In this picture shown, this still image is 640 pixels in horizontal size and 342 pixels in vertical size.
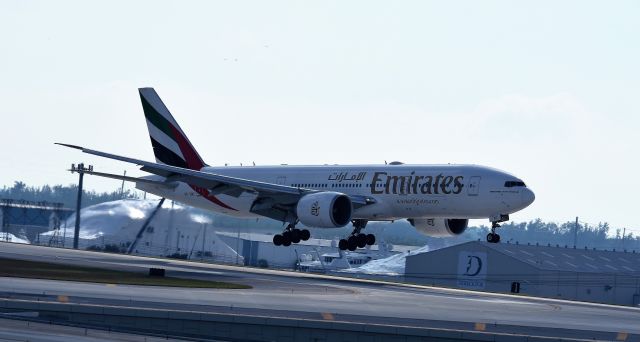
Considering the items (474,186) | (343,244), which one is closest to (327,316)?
(474,186)

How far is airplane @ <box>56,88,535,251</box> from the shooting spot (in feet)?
198

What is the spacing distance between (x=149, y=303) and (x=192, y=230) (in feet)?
178

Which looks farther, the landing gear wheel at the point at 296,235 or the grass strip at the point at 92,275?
the landing gear wheel at the point at 296,235

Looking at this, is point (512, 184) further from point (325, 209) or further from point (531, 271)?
point (531, 271)

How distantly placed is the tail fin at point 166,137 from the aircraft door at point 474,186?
21.7 metres

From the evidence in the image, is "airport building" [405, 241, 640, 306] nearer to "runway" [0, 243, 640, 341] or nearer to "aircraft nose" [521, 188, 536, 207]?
"aircraft nose" [521, 188, 536, 207]

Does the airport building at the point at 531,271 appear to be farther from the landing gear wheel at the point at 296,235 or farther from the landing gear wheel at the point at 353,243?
the landing gear wheel at the point at 296,235

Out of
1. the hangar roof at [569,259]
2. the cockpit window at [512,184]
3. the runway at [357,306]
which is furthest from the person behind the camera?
the hangar roof at [569,259]

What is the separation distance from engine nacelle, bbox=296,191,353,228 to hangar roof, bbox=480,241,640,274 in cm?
3421

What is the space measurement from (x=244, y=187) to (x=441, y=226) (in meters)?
11.9

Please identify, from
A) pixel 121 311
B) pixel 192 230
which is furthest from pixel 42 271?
pixel 192 230

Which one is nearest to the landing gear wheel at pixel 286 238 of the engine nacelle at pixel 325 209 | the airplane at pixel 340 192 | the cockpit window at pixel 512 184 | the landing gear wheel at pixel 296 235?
the airplane at pixel 340 192

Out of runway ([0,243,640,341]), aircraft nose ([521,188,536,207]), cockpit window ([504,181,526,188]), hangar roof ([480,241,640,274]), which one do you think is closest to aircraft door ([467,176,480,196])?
cockpit window ([504,181,526,188])

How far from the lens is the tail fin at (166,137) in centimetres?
7450
